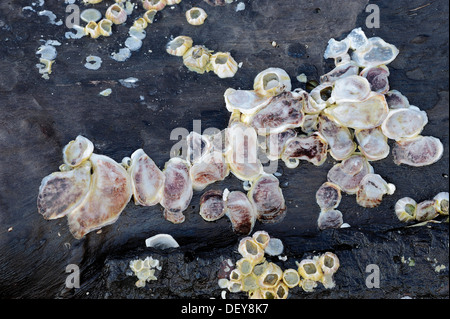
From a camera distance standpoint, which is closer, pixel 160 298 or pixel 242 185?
pixel 160 298

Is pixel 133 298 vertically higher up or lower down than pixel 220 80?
lower down

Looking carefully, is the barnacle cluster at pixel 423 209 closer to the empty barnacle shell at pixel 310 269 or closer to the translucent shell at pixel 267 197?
the empty barnacle shell at pixel 310 269

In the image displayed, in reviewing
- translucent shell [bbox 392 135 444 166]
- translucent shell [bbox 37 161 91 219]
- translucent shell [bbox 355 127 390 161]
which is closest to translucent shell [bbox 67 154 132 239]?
translucent shell [bbox 37 161 91 219]

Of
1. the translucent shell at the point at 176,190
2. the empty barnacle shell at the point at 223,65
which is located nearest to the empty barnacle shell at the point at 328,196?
the translucent shell at the point at 176,190

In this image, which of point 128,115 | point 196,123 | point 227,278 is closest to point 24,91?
point 128,115

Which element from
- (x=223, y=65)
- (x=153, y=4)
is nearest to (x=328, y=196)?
(x=223, y=65)

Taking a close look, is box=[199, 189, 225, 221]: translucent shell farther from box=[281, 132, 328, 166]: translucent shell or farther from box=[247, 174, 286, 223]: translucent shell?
box=[281, 132, 328, 166]: translucent shell

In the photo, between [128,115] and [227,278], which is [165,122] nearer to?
[128,115]
